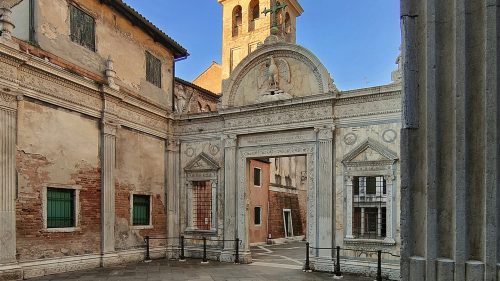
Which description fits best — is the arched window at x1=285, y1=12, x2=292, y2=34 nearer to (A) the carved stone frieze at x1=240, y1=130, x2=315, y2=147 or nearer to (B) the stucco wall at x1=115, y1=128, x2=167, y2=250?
(A) the carved stone frieze at x1=240, y1=130, x2=315, y2=147

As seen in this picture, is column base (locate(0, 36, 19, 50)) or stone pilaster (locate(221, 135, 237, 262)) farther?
stone pilaster (locate(221, 135, 237, 262))

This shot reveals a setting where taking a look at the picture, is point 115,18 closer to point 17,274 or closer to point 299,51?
point 299,51

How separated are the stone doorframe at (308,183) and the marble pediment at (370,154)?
69 centimetres

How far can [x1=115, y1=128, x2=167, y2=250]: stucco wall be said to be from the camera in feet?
43.9

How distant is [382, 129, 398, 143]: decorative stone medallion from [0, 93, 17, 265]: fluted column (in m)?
10.1

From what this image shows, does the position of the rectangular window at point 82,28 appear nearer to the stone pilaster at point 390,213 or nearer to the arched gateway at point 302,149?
the arched gateway at point 302,149

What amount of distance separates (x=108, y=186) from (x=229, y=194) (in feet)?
13.8

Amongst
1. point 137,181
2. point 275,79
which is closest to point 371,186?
point 275,79

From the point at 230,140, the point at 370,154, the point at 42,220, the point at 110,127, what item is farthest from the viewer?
the point at 230,140

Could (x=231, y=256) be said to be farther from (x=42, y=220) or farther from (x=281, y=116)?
(x=42, y=220)

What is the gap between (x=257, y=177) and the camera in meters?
→ 23.5

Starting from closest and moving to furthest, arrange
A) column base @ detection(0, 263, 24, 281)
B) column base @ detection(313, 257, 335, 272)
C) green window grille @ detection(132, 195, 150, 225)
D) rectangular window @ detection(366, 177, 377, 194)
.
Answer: column base @ detection(0, 263, 24, 281), column base @ detection(313, 257, 335, 272), green window grille @ detection(132, 195, 150, 225), rectangular window @ detection(366, 177, 377, 194)

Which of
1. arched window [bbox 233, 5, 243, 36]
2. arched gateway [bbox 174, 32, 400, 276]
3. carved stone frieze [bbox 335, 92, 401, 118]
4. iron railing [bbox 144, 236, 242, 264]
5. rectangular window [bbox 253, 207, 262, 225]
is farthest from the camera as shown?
arched window [bbox 233, 5, 243, 36]

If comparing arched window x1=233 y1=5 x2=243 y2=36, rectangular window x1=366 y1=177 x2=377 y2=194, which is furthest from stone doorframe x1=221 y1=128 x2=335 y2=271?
arched window x1=233 y1=5 x2=243 y2=36
